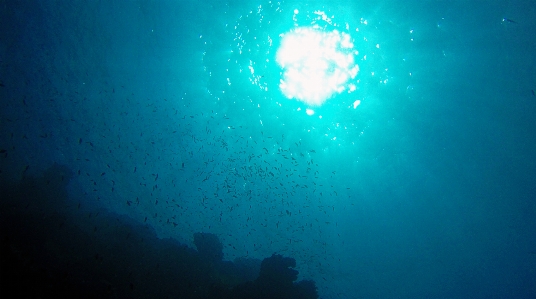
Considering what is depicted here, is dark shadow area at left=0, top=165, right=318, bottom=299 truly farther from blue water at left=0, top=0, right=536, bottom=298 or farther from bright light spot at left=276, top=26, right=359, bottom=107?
bright light spot at left=276, top=26, right=359, bottom=107

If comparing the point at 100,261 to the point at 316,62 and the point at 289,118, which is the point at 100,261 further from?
the point at 316,62

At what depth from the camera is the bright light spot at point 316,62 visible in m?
13.2

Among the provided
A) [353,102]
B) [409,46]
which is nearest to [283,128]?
[353,102]

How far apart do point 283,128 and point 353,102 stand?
560cm

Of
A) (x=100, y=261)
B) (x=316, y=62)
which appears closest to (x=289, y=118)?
(x=316, y=62)

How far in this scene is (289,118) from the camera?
1809 cm

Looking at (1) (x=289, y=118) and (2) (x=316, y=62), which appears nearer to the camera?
(2) (x=316, y=62)

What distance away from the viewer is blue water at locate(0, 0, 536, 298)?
12676mm

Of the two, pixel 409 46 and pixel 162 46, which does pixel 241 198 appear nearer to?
pixel 162 46

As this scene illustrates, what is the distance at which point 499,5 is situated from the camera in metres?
10.9

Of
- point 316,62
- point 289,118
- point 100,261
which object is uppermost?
point 289,118

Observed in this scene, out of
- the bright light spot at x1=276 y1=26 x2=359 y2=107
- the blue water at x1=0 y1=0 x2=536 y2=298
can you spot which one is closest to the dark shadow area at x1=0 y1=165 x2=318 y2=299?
the blue water at x1=0 y1=0 x2=536 y2=298

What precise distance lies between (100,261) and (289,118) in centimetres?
1357

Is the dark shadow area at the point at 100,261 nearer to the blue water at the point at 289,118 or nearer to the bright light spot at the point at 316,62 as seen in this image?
the blue water at the point at 289,118
